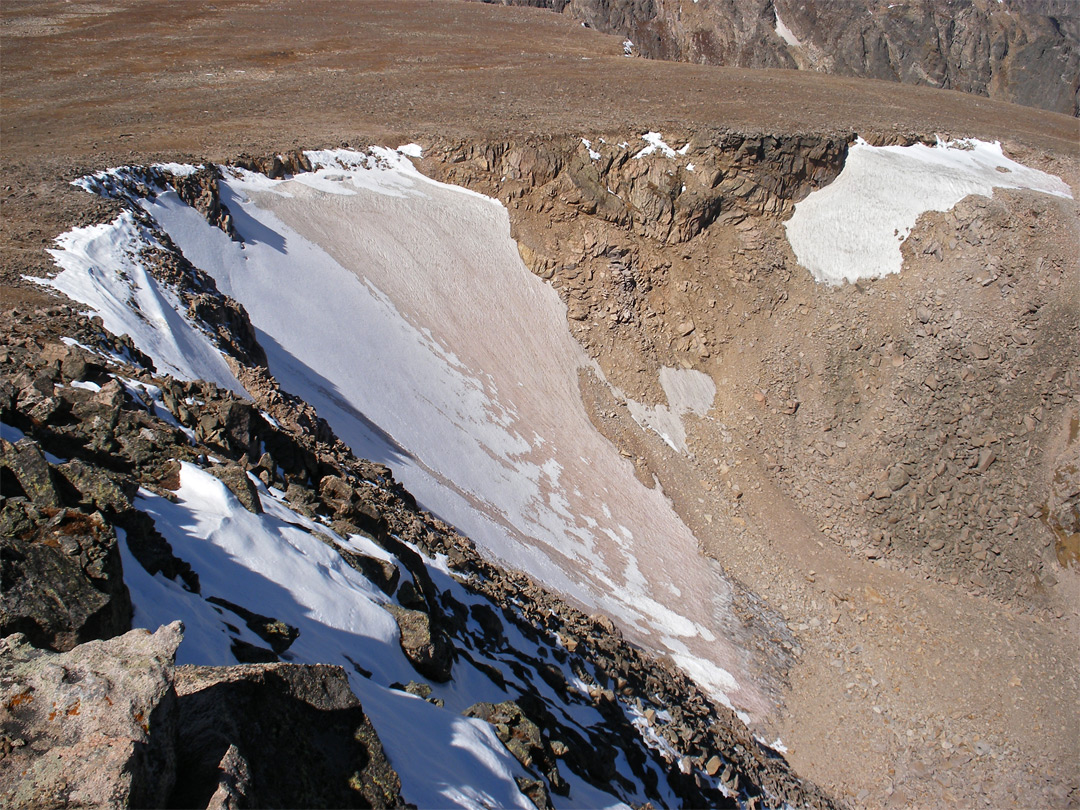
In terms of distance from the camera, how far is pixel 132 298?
1251cm

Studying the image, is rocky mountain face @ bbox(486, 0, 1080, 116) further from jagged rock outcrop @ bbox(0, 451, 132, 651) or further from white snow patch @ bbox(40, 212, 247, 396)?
jagged rock outcrop @ bbox(0, 451, 132, 651)

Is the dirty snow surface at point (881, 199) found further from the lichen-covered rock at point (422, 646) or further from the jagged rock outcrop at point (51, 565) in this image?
the jagged rock outcrop at point (51, 565)

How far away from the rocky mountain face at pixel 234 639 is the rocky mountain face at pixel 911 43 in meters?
53.0

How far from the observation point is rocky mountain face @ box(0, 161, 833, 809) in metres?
3.53

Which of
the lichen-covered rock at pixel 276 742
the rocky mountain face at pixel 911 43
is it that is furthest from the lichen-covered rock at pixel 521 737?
the rocky mountain face at pixel 911 43

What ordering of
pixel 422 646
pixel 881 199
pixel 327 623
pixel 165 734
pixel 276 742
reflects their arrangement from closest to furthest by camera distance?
pixel 165 734 → pixel 276 742 → pixel 327 623 → pixel 422 646 → pixel 881 199

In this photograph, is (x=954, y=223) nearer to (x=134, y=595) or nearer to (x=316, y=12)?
(x=134, y=595)

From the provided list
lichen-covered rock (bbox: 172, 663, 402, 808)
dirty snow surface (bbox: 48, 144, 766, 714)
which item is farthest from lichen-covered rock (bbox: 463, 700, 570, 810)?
dirty snow surface (bbox: 48, 144, 766, 714)

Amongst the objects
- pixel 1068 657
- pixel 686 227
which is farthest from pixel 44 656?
pixel 686 227

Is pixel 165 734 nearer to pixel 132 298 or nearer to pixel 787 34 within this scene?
pixel 132 298

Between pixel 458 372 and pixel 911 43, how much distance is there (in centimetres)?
6134

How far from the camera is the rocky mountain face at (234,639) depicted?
353 cm

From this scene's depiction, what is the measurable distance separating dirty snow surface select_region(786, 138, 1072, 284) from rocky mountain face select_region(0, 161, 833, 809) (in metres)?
16.0

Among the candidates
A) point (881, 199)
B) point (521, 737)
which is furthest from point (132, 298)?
point (881, 199)
